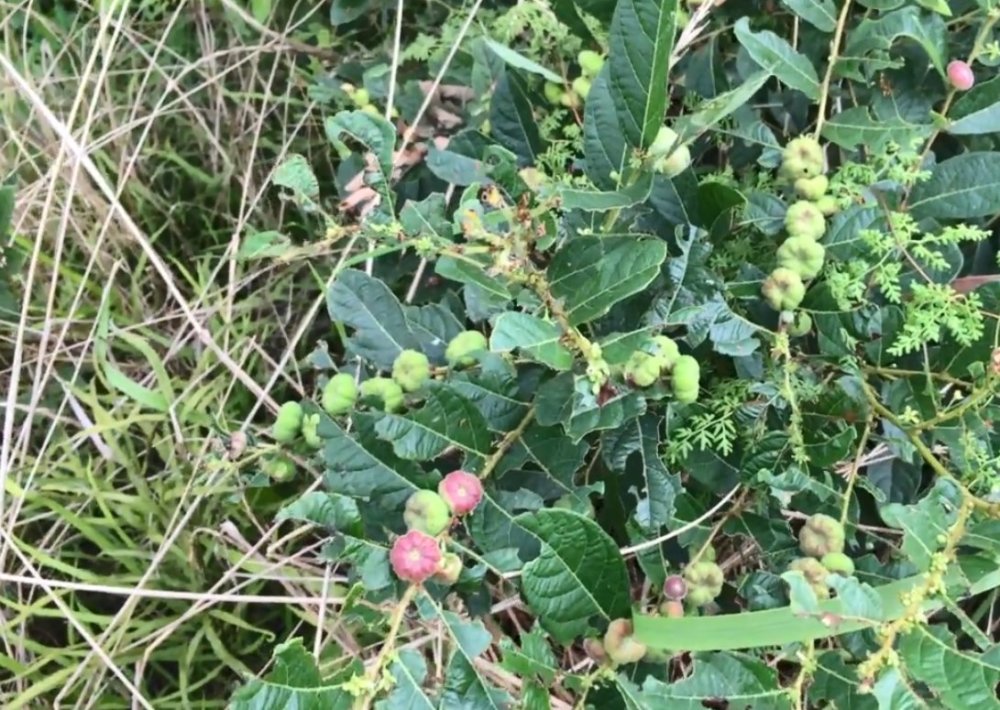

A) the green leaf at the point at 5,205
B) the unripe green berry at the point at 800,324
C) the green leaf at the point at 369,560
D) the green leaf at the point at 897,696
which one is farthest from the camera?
the green leaf at the point at 5,205

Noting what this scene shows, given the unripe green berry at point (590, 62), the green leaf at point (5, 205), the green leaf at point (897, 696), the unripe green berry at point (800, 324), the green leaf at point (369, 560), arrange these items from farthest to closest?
the green leaf at point (5, 205) → the unripe green berry at point (590, 62) → the unripe green berry at point (800, 324) → the green leaf at point (369, 560) → the green leaf at point (897, 696)

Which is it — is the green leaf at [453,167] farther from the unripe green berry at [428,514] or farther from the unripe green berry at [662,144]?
the unripe green berry at [428,514]

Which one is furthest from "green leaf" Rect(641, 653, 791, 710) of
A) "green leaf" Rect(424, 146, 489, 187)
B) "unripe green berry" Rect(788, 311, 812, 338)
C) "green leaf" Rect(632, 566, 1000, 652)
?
"green leaf" Rect(424, 146, 489, 187)

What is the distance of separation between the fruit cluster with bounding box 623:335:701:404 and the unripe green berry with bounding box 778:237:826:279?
0.12 meters

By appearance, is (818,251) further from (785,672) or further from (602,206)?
(785,672)

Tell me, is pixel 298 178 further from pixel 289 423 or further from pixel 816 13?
pixel 816 13

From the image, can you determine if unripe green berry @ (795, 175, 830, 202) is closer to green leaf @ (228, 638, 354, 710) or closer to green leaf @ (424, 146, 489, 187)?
green leaf @ (424, 146, 489, 187)

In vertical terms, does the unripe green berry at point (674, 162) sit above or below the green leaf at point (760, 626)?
above

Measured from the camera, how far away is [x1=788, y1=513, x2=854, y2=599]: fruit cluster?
65cm

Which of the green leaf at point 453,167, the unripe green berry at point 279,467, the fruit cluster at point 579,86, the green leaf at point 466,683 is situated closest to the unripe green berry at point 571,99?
the fruit cluster at point 579,86

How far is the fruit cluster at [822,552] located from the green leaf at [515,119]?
41cm

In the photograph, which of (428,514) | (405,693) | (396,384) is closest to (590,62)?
(396,384)

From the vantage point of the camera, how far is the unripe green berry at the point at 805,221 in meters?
0.74

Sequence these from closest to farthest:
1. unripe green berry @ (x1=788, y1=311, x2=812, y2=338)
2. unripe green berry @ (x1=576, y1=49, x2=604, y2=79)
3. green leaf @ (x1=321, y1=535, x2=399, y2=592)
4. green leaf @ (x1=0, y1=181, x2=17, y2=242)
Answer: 1. green leaf @ (x1=321, y1=535, x2=399, y2=592)
2. unripe green berry @ (x1=788, y1=311, x2=812, y2=338)
3. unripe green berry @ (x1=576, y1=49, x2=604, y2=79)
4. green leaf @ (x1=0, y1=181, x2=17, y2=242)
